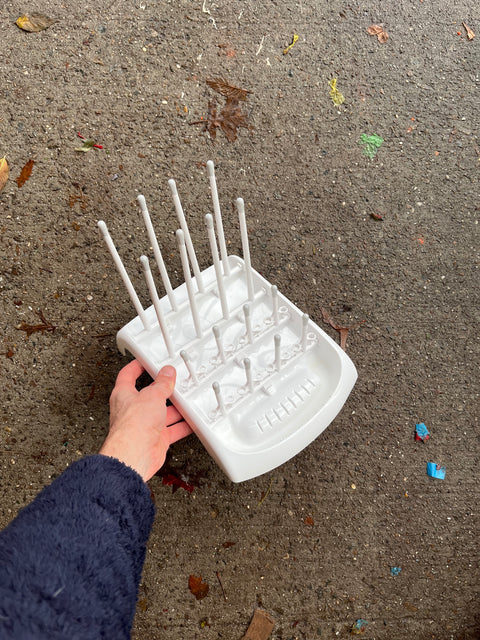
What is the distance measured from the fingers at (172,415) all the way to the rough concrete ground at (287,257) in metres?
0.13

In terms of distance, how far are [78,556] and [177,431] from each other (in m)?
0.38

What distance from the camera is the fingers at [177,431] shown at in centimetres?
95

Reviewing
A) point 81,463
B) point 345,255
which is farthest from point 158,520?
point 345,255

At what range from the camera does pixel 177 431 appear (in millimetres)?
963

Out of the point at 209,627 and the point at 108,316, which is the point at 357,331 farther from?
the point at 209,627

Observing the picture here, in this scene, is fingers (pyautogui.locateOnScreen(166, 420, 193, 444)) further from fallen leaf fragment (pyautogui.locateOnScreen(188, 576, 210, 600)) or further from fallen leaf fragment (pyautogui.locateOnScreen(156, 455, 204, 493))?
fallen leaf fragment (pyautogui.locateOnScreen(188, 576, 210, 600))

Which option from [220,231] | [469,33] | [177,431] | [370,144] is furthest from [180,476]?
[469,33]

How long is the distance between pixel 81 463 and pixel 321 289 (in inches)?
27.6

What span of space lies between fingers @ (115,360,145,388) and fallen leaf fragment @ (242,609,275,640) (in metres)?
0.52

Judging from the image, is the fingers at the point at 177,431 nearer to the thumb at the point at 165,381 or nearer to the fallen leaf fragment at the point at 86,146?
the thumb at the point at 165,381

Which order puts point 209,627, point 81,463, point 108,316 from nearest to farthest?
point 81,463
point 209,627
point 108,316

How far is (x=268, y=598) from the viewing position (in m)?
1.03

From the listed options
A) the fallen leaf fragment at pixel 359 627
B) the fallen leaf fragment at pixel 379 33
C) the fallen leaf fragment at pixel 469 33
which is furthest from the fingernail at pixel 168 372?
the fallen leaf fragment at pixel 469 33

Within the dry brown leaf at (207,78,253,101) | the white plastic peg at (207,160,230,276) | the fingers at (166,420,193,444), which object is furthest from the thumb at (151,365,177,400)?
the dry brown leaf at (207,78,253,101)
